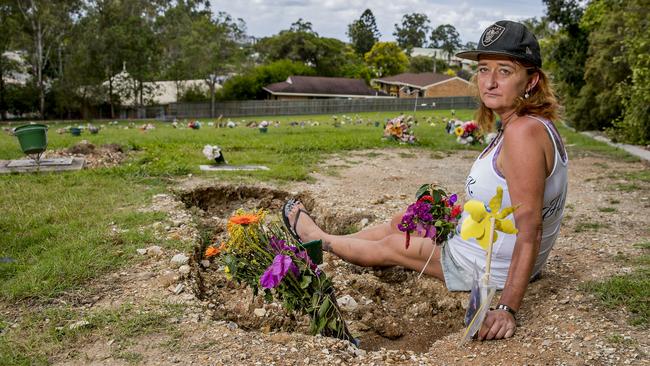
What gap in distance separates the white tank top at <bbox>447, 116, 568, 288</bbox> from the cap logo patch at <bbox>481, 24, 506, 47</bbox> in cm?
40

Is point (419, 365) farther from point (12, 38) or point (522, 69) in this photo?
point (12, 38)

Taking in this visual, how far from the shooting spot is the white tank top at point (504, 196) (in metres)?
2.46

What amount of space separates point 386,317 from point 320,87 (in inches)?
1751

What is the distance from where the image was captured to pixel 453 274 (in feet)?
9.74

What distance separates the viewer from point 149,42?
1438 inches

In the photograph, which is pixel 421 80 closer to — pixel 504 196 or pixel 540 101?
pixel 540 101

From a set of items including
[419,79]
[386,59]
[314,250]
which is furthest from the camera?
[386,59]

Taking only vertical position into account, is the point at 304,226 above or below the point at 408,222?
below

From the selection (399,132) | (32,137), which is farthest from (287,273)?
(399,132)

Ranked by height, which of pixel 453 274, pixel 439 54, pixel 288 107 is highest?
pixel 439 54

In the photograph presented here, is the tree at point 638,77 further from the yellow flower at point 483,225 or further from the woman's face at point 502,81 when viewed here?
the yellow flower at point 483,225

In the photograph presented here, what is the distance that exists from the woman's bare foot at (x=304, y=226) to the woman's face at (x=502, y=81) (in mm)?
1477

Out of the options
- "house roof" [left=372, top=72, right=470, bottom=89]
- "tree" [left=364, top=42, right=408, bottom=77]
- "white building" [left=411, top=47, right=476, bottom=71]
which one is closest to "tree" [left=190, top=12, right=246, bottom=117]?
"house roof" [left=372, top=72, right=470, bottom=89]

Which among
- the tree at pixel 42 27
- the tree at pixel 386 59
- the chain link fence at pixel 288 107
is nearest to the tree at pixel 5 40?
the tree at pixel 42 27
